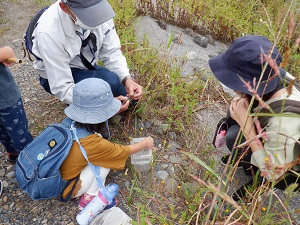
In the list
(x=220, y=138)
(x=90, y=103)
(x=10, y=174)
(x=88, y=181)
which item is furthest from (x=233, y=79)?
(x=10, y=174)

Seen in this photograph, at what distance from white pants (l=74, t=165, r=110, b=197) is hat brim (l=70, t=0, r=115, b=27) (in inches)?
35.9

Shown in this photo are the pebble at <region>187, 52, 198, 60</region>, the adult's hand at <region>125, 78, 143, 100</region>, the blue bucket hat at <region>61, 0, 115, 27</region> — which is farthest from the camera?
the pebble at <region>187, 52, 198, 60</region>

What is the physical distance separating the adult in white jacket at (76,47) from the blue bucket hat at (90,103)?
0.39 m

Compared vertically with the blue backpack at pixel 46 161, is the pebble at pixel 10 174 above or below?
below

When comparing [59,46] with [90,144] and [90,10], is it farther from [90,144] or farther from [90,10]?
Result: [90,144]

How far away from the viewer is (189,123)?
2.55m

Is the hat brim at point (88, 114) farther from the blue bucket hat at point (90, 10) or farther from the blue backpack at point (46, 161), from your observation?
the blue bucket hat at point (90, 10)

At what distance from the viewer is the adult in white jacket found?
201cm

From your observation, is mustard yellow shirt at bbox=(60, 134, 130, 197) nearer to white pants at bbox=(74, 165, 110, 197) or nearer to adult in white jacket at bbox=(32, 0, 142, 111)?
white pants at bbox=(74, 165, 110, 197)

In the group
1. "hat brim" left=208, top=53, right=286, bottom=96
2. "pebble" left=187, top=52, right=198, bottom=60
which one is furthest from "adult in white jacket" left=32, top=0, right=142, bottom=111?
"pebble" left=187, top=52, right=198, bottom=60

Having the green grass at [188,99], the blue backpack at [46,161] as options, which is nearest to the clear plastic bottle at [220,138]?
the green grass at [188,99]

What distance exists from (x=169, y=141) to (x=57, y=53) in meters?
1.06

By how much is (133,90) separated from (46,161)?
0.90 metres

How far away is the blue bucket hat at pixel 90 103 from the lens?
1.82m
